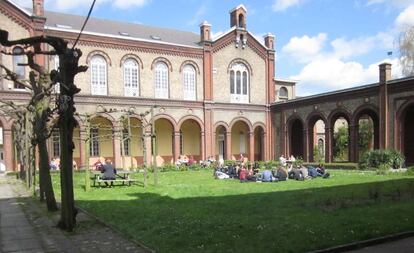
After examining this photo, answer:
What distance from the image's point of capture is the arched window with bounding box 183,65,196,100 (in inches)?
1471

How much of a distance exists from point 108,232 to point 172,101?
27.2 metres

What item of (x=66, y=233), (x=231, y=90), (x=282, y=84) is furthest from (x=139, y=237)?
(x=282, y=84)

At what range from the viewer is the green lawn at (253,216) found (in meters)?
8.08

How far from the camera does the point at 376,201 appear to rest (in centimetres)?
1269

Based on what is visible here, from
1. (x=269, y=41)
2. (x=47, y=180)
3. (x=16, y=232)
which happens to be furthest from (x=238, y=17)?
(x=16, y=232)

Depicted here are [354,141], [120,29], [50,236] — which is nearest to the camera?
[50,236]

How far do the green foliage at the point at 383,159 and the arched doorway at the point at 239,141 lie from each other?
1598 cm

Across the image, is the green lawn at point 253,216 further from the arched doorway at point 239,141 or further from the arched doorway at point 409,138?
the arched doorway at point 239,141

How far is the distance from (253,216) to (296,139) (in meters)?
30.8

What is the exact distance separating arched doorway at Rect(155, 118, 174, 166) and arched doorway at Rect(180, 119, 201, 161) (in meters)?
1.13

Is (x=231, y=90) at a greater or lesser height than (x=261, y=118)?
greater

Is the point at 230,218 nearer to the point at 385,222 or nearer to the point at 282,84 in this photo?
the point at 385,222

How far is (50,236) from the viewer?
9273 mm

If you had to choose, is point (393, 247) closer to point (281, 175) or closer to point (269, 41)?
point (281, 175)
